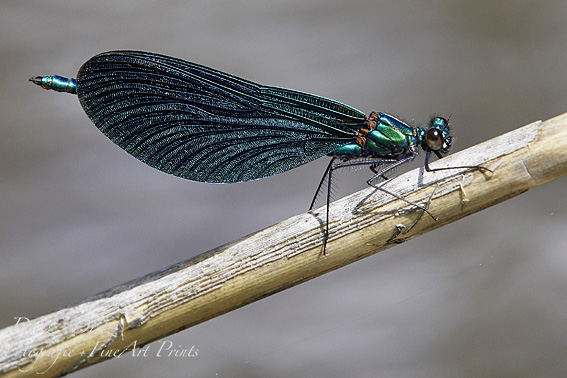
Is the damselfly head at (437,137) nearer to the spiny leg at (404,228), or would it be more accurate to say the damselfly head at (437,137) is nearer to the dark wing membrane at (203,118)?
the dark wing membrane at (203,118)

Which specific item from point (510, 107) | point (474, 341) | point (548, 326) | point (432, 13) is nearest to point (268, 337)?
point (474, 341)

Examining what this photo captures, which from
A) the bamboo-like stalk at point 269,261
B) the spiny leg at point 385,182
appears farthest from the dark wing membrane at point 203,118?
the bamboo-like stalk at point 269,261

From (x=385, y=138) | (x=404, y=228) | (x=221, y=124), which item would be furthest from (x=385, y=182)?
(x=221, y=124)

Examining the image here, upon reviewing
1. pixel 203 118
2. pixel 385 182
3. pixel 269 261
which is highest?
pixel 203 118

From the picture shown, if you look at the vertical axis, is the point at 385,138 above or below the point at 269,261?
above

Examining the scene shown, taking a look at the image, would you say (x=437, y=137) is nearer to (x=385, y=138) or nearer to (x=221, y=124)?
(x=385, y=138)

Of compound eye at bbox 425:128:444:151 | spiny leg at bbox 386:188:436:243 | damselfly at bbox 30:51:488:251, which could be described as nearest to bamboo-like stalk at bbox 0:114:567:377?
spiny leg at bbox 386:188:436:243

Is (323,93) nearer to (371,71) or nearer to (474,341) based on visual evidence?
(371,71)
